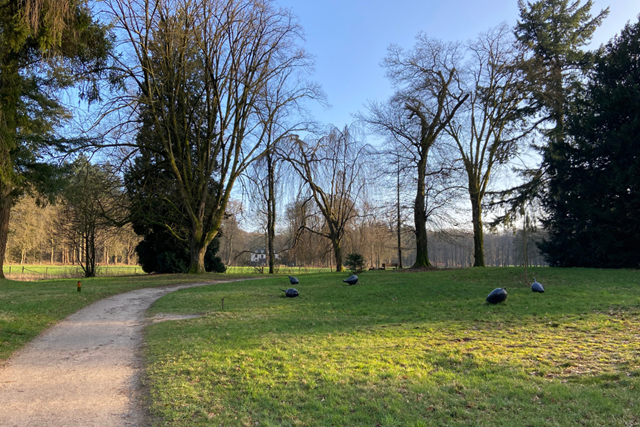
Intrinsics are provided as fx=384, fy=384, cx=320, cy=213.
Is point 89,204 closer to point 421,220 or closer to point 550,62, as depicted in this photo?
point 421,220

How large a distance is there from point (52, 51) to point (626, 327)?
40.7ft

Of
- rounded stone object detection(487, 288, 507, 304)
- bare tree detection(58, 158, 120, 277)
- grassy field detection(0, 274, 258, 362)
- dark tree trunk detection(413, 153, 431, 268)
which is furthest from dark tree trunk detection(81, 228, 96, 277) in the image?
rounded stone object detection(487, 288, 507, 304)

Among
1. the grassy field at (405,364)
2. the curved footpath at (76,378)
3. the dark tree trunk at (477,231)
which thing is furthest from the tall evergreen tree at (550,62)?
the curved footpath at (76,378)

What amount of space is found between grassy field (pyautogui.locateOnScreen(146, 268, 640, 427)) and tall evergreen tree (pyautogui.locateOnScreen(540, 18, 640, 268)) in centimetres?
755

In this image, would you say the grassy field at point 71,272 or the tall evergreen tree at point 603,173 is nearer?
the tall evergreen tree at point 603,173

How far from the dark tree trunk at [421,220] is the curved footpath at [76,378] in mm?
18482

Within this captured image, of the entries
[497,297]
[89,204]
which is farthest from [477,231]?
[89,204]

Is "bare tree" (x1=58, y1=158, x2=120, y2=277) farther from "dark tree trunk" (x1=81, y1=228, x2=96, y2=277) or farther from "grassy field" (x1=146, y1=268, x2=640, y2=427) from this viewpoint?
"grassy field" (x1=146, y1=268, x2=640, y2=427)

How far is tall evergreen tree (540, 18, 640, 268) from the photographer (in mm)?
17422

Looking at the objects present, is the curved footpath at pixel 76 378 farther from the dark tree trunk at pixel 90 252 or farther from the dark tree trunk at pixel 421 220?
the dark tree trunk at pixel 90 252

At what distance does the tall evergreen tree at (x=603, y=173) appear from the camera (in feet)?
57.2

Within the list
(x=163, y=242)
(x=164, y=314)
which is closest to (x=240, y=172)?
(x=163, y=242)

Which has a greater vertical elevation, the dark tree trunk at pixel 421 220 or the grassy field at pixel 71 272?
the dark tree trunk at pixel 421 220

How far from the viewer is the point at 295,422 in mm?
3744
